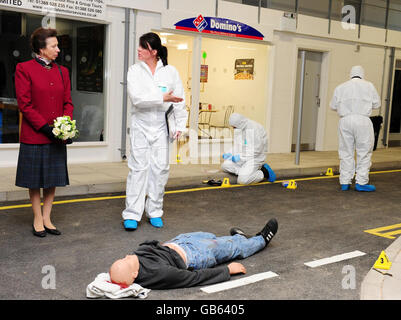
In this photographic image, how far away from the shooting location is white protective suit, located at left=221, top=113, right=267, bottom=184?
9.27 metres

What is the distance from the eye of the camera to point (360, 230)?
20.5 feet

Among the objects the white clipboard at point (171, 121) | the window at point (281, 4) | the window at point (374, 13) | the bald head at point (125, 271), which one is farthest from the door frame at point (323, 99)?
the bald head at point (125, 271)

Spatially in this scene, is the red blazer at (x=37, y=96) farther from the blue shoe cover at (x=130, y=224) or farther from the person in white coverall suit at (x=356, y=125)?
the person in white coverall suit at (x=356, y=125)

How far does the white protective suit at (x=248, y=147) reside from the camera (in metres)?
9.27

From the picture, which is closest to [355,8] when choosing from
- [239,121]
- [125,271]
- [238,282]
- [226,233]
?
[239,121]

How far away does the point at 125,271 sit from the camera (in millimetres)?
3818

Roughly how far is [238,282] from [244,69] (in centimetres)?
947

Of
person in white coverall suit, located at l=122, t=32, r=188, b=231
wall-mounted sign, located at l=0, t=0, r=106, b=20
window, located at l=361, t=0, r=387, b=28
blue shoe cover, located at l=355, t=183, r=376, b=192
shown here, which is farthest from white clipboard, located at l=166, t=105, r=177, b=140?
window, located at l=361, t=0, r=387, b=28

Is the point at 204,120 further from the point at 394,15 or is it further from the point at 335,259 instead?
the point at 335,259

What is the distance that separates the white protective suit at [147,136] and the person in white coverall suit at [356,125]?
3982 mm

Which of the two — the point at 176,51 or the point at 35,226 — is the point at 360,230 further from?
the point at 176,51

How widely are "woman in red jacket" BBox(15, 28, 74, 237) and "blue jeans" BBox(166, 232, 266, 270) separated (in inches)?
67.5
